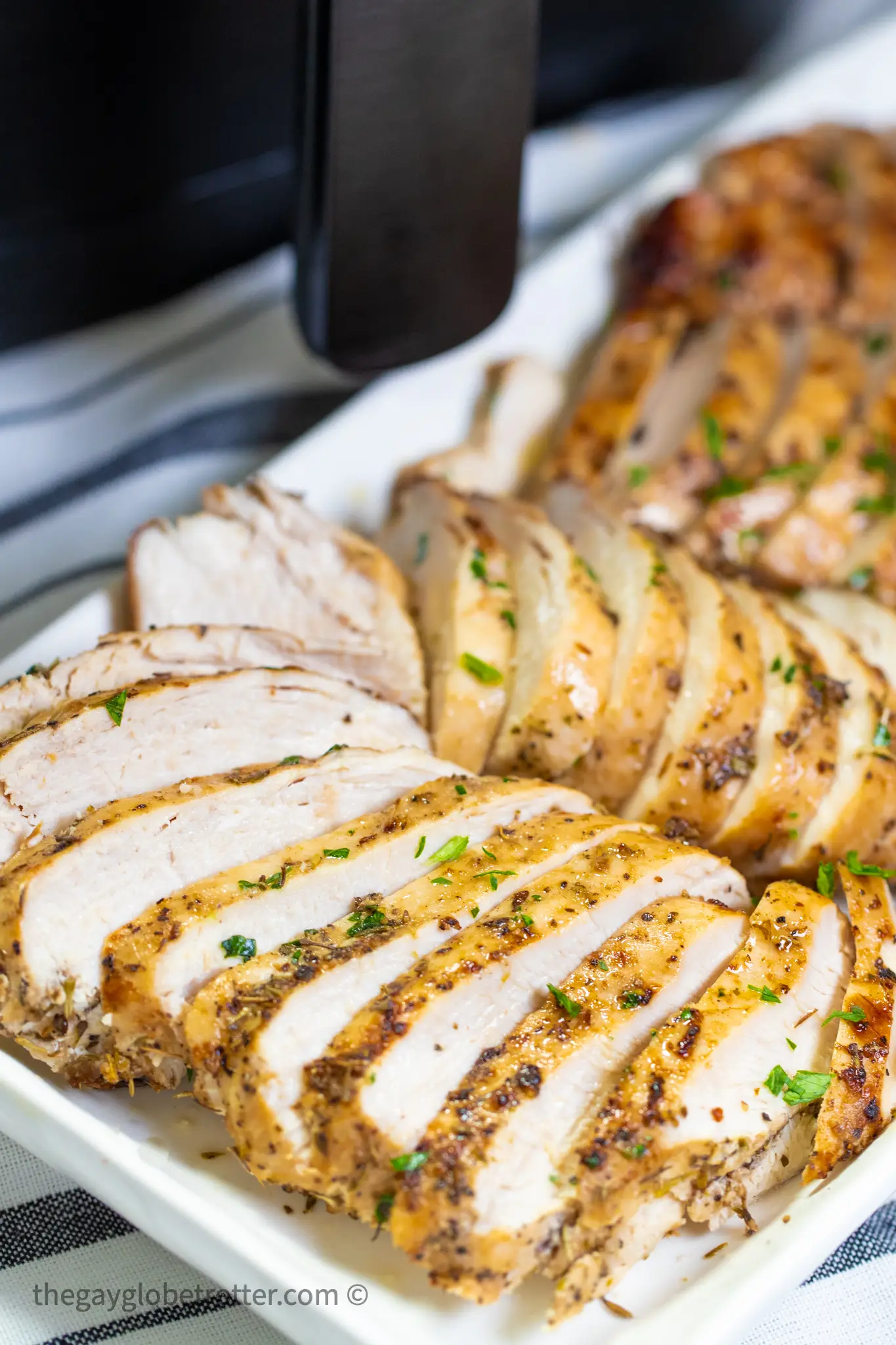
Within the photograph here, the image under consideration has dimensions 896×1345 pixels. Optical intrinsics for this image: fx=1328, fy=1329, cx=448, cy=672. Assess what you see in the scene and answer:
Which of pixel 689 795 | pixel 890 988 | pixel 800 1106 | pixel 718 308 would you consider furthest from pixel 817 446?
pixel 800 1106

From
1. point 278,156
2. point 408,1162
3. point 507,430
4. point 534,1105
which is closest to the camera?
point 408,1162

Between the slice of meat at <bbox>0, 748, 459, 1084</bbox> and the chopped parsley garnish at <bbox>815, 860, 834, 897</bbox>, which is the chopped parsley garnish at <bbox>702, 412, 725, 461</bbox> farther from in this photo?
the slice of meat at <bbox>0, 748, 459, 1084</bbox>

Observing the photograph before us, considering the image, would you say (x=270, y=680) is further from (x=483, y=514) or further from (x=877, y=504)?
(x=877, y=504)

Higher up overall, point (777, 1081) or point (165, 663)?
point (165, 663)

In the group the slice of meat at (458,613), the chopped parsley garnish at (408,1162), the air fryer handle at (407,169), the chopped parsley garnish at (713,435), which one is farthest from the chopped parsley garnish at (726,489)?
the chopped parsley garnish at (408,1162)

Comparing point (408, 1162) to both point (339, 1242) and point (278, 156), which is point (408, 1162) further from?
point (278, 156)

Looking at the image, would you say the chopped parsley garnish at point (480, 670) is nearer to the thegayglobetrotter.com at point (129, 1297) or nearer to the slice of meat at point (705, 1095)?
the slice of meat at point (705, 1095)

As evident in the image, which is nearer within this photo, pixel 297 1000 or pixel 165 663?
pixel 297 1000

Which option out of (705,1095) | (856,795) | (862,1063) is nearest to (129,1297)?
(705,1095)

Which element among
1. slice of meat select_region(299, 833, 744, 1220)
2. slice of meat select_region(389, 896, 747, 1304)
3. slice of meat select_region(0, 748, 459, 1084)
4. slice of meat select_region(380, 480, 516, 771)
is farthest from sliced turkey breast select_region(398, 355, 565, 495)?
slice of meat select_region(389, 896, 747, 1304)
